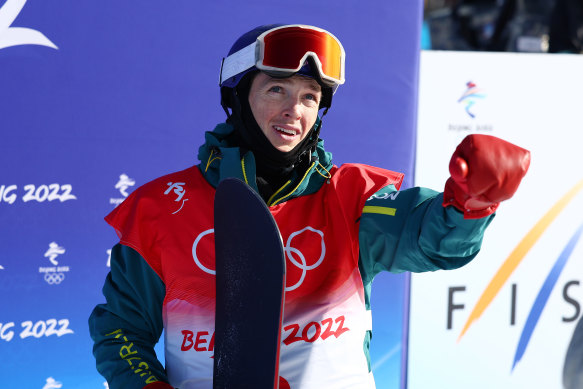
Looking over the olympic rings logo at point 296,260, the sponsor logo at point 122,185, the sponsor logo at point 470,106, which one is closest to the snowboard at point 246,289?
the olympic rings logo at point 296,260

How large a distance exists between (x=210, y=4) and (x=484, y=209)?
150cm

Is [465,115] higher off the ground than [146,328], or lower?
higher

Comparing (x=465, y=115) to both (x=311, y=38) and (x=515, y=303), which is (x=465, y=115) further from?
(x=311, y=38)

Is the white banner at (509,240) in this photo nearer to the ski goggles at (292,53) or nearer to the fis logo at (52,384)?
the ski goggles at (292,53)

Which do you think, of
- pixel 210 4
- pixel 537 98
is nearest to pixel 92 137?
pixel 210 4

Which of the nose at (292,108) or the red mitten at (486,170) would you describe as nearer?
the red mitten at (486,170)

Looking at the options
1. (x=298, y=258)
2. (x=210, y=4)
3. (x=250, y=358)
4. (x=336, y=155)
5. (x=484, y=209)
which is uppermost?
(x=210, y=4)

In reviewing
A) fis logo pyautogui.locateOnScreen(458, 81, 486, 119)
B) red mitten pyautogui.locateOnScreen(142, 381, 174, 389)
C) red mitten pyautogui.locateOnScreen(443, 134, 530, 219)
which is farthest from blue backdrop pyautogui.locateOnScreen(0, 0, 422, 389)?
red mitten pyautogui.locateOnScreen(443, 134, 530, 219)

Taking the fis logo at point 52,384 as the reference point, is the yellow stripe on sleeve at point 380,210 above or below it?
above

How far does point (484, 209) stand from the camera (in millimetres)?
1283

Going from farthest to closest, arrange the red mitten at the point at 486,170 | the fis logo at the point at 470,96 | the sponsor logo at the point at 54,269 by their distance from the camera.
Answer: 1. the fis logo at the point at 470,96
2. the sponsor logo at the point at 54,269
3. the red mitten at the point at 486,170

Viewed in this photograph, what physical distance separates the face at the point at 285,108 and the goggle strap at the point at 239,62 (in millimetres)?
55

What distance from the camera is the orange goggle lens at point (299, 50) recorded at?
1585 mm

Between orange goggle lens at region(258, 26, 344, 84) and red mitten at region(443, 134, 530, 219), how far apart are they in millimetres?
519
